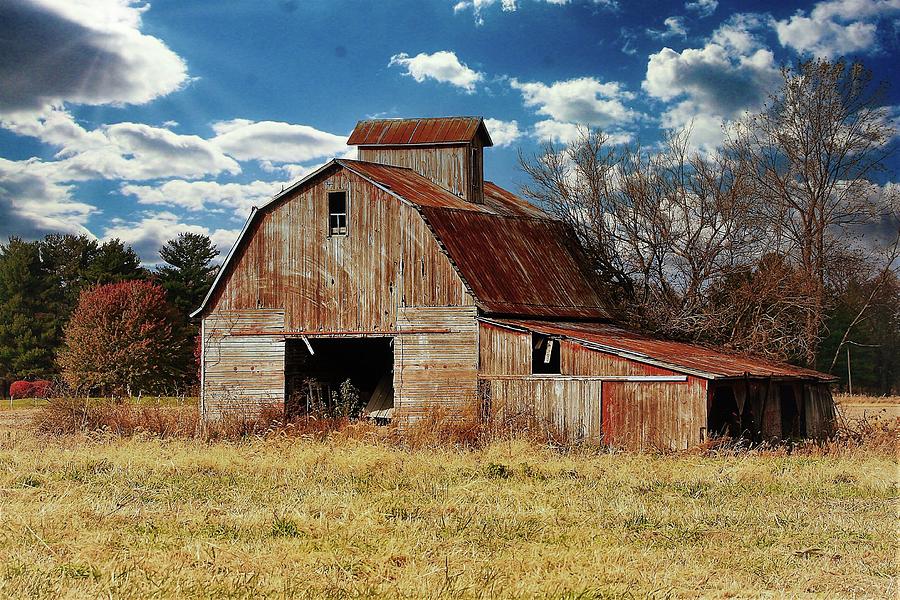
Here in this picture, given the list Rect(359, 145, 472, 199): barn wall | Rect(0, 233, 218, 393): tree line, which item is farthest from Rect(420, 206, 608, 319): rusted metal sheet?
Rect(0, 233, 218, 393): tree line

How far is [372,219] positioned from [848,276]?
909 inches

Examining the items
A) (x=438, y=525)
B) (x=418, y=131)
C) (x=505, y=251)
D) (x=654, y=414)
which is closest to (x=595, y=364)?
(x=654, y=414)

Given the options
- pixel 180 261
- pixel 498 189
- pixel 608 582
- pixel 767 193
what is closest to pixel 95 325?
pixel 180 261

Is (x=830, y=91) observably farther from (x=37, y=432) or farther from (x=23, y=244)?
(x=23, y=244)

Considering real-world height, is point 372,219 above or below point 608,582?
above

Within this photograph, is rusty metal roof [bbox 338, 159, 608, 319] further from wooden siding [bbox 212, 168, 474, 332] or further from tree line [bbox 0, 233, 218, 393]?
tree line [bbox 0, 233, 218, 393]

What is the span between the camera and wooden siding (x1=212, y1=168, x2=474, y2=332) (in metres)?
25.0

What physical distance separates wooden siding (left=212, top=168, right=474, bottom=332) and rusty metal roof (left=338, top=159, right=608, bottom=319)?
50 cm

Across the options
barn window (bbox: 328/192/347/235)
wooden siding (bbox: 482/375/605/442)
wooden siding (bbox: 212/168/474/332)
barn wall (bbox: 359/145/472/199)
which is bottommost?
wooden siding (bbox: 482/375/605/442)

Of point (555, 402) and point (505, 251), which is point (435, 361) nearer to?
point (555, 402)

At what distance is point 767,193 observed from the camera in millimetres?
40625

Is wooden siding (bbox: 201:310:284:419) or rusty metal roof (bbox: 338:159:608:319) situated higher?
rusty metal roof (bbox: 338:159:608:319)

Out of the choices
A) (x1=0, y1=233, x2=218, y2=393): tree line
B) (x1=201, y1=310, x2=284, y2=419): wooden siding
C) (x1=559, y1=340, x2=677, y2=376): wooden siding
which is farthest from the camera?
(x1=0, y1=233, x2=218, y2=393): tree line

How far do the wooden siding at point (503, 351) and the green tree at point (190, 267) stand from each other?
153ft
